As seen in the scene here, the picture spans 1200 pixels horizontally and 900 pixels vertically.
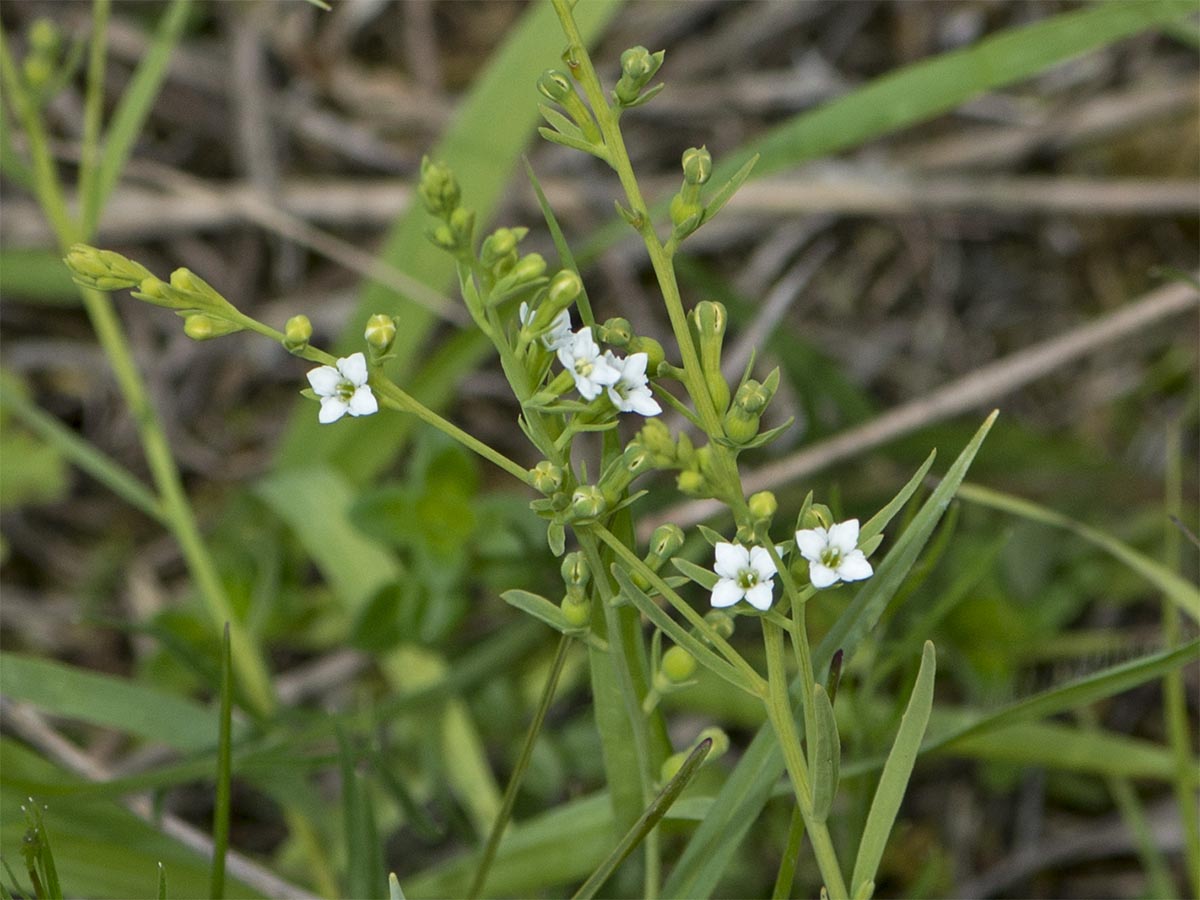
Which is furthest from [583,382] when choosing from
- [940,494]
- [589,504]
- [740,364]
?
[740,364]

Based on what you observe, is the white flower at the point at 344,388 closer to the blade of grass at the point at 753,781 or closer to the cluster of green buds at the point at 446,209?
the cluster of green buds at the point at 446,209

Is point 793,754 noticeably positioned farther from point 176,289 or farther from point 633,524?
point 176,289

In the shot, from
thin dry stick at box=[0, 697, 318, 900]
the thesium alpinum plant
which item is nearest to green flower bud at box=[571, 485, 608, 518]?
the thesium alpinum plant

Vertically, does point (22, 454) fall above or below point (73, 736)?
above

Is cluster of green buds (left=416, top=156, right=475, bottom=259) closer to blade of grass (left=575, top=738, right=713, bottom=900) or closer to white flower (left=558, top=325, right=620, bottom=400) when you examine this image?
white flower (left=558, top=325, right=620, bottom=400)

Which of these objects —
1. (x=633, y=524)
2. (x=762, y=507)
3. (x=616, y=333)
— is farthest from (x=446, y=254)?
(x=762, y=507)

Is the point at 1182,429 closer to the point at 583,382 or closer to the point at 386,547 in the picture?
the point at 386,547
